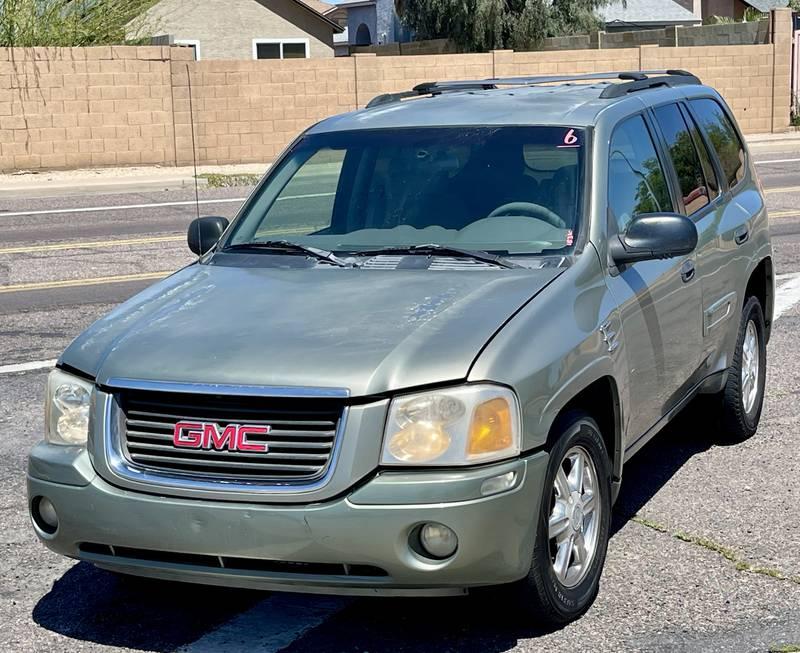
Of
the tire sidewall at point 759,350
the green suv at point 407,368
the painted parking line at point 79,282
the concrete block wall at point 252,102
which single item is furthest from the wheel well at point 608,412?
the concrete block wall at point 252,102

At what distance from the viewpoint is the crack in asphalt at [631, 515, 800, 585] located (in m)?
4.92

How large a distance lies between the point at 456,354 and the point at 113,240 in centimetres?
1219

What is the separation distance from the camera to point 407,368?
4.05 meters

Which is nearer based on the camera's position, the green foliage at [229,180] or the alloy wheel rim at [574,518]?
the alloy wheel rim at [574,518]

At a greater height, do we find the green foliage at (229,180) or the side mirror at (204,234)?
the side mirror at (204,234)

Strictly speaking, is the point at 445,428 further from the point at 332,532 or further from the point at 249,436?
the point at 249,436

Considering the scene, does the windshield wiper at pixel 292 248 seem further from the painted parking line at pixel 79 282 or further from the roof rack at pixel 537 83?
the painted parking line at pixel 79 282

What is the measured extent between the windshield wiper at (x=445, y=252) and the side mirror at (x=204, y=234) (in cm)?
81

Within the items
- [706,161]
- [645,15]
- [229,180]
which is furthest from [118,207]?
[645,15]

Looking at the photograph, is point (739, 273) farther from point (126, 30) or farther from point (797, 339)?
point (126, 30)

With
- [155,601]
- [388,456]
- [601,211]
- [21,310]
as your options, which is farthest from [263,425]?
[21,310]

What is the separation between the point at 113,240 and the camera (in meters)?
15.7

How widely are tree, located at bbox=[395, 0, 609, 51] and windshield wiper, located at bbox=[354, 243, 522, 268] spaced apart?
4008 cm

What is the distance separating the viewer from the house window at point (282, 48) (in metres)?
39.4
